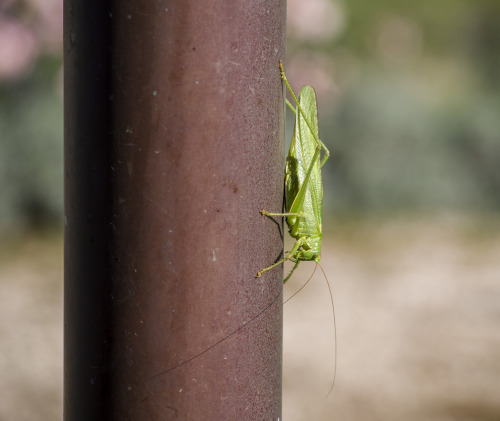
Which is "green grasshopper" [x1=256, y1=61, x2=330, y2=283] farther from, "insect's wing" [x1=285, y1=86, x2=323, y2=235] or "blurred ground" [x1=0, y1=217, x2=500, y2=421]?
"blurred ground" [x1=0, y1=217, x2=500, y2=421]

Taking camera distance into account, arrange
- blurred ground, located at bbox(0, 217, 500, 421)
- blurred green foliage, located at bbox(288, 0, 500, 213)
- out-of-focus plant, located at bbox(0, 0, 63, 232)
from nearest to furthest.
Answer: blurred ground, located at bbox(0, 217, 500, 421)
out-of-focus plant, located at bbox(0, 0, 63, 232)
blurred green foliage, located at bbox(288, 0, 500, 213)

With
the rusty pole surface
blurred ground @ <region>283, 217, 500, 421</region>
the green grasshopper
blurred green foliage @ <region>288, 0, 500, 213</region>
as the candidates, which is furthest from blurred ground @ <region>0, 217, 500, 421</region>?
the rusty pole surface

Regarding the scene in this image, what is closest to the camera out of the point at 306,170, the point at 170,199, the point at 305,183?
the point at 170,199

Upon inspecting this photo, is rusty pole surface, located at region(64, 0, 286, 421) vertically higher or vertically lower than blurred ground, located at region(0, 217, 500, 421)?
higher

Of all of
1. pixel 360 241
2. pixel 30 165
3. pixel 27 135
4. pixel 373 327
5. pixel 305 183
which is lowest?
pixel 373 327

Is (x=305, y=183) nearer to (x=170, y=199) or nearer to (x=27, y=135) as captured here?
(x=170, y=199)

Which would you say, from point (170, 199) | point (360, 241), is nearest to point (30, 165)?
point (360, 241)

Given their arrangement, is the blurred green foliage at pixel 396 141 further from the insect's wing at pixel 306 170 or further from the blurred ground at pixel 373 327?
the insect's wing at pixel 306 170
